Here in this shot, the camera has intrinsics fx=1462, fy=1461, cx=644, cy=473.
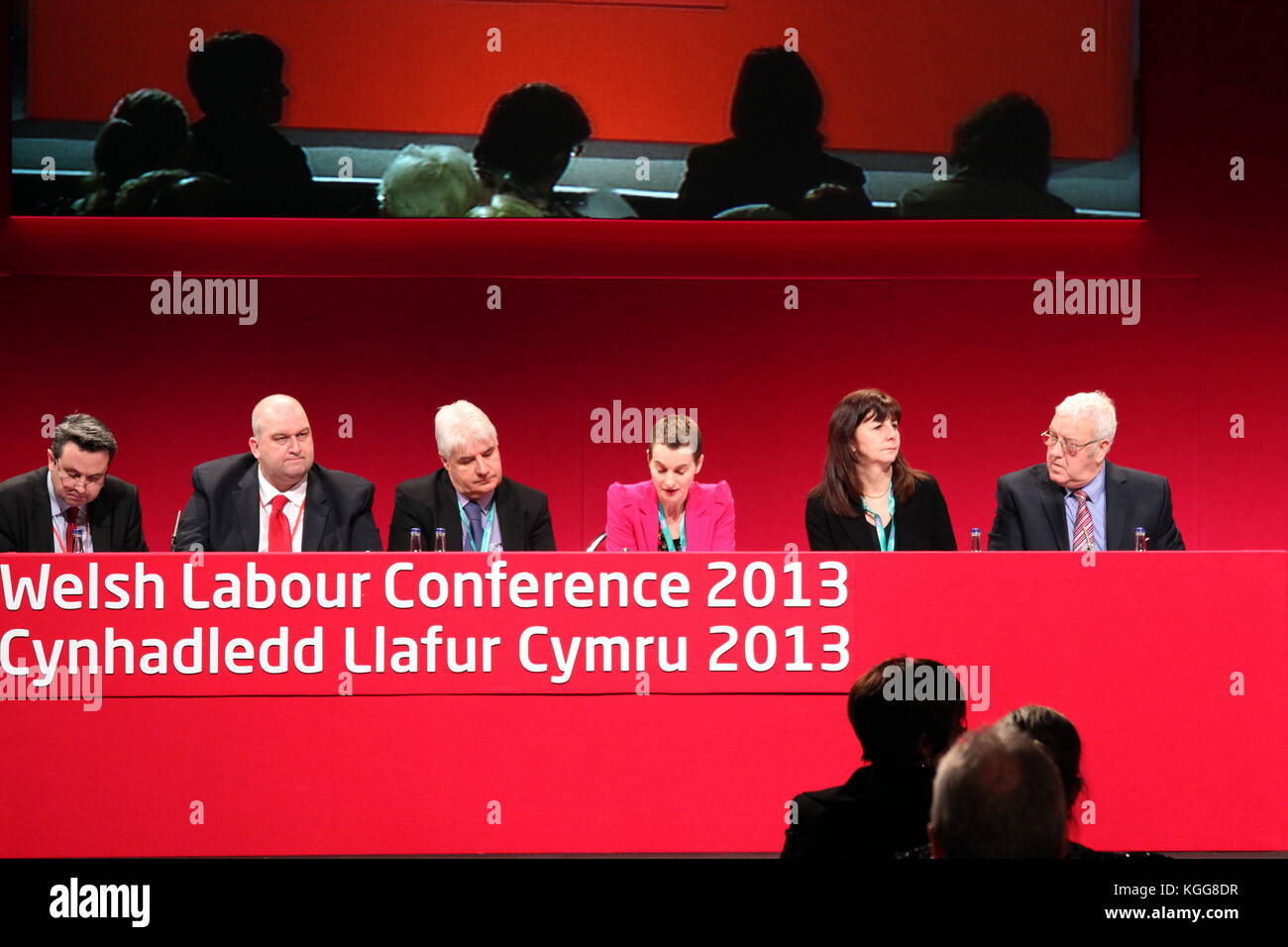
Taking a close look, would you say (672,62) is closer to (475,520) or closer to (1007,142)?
(1007,142)

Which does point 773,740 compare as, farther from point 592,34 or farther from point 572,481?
point 592,34

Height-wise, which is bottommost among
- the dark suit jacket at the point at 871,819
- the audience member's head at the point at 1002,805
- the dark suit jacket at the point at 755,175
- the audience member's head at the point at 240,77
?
the dark suit jacket at the point at 871,819

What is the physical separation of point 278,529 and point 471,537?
1.73 feet

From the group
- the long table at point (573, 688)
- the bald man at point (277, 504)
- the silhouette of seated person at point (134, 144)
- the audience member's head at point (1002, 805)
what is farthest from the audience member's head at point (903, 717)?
the silhouette of seated person at point (134, 144)

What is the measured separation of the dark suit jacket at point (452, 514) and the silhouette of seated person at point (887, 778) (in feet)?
6.53

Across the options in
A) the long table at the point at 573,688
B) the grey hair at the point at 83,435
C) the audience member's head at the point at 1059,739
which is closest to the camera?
the audience member's head at the point at 1059,739

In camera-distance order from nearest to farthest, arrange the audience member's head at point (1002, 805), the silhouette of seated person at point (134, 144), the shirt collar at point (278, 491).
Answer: the audience member's head at point (1002, 805)
the shirt collar at point (278, 491)
the silhouette of seated person at point (134, 144)

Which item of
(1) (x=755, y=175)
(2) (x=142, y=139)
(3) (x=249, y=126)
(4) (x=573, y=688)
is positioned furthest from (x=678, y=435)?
(2) (x=142, y=139)

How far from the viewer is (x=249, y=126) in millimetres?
5520

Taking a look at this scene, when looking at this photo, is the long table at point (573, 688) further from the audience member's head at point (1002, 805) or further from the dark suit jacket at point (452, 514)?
the audience member's head at point (1002, 805)

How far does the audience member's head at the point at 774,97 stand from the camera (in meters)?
5.54

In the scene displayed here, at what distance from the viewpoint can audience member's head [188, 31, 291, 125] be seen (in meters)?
5.50

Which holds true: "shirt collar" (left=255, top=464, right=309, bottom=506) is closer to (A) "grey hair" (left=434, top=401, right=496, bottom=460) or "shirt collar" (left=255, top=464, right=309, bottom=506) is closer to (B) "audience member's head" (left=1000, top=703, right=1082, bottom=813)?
(A) "grey hair" (left=434, top=401, right=496, bottom=460)
